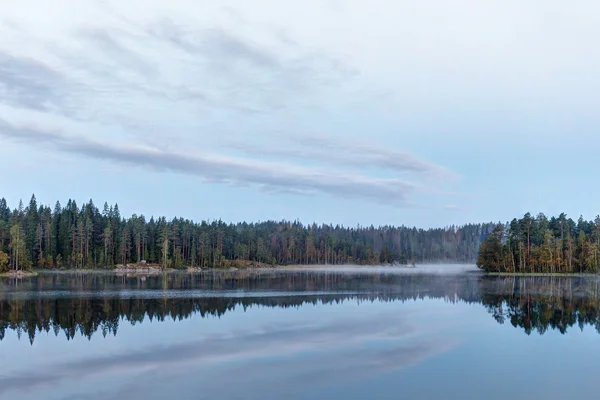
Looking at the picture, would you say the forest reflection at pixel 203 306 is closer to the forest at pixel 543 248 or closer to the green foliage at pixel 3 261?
the green foliage at pixel 3 261

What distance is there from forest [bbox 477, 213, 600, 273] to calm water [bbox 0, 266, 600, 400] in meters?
74.8

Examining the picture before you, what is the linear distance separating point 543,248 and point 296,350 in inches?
4328

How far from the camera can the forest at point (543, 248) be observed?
121 m

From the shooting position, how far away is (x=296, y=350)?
3019cm

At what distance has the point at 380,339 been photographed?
3356cm

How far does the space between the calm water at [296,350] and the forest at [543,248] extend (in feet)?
245

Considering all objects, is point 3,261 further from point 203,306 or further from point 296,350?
point 296,350

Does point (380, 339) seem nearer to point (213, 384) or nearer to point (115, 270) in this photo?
point (213, 384)

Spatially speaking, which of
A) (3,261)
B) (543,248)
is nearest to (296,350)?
(3,261)

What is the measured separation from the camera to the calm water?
22500mm

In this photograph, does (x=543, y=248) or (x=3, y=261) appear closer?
(x=3, y=261)

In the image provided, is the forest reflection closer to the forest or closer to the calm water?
the calm water

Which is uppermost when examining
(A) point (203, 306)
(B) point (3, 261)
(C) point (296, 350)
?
(B) point (3, 261)

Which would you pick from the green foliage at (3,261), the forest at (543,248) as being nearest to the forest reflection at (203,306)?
the green foliage at (3,261)
